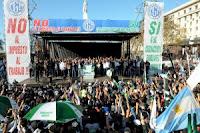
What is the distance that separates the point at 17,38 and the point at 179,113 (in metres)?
14.7

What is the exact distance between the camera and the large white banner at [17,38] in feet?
76.8

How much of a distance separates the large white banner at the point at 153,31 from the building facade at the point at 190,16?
77.4 m

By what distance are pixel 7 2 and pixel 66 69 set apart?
26.4 feet

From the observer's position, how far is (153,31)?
28.0 m

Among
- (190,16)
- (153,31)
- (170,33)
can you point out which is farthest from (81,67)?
(190,16)

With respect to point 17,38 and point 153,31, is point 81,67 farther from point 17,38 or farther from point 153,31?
point 17,38

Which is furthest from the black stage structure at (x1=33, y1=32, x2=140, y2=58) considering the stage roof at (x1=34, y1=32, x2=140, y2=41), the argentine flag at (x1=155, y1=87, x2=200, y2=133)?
the argentine flag at (x1=155, y1=87, x2=200, y2=133)

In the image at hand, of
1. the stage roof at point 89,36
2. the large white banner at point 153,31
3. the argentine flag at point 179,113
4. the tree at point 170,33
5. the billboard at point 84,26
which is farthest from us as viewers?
the tree at point 170,33

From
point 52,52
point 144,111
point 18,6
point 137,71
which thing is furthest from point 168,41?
point 144,111

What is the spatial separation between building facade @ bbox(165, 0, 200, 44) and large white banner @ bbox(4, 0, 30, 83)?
83862 mm

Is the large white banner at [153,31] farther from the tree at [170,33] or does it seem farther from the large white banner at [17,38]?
the tree at [170,33]

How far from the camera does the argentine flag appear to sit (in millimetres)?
10367

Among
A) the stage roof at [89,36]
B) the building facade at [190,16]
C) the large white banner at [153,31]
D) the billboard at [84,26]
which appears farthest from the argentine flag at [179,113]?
the building facade at [190,16]

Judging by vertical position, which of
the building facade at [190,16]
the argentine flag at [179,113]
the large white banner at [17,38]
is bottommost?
the argentine flag at [179,113]
